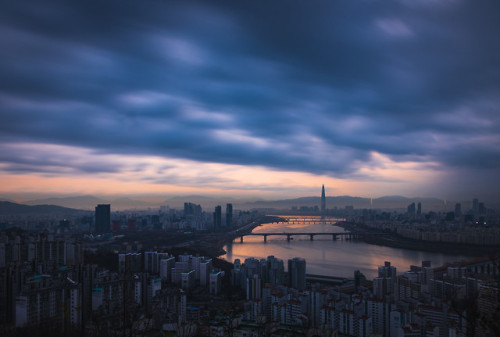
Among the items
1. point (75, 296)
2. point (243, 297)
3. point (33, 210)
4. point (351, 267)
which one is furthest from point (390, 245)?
point (33, 210)

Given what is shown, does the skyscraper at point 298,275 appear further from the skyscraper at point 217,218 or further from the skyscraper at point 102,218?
the skyscraper at point 217,218

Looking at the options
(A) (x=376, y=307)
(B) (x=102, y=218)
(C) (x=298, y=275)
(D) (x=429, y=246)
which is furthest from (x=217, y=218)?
(A) (x=376, y=307)

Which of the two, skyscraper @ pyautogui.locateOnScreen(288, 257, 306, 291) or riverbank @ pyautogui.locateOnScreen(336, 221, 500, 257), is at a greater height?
skyscraper @ pyautogui.locateOnScreen(288, 257, 306, 291)

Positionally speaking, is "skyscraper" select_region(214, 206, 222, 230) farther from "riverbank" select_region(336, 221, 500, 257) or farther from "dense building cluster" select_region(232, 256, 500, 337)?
"dense building cluster" select_region(232, 256, 500, 337)

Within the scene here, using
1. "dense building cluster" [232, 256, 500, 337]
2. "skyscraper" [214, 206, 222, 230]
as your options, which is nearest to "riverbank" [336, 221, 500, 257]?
"dense building cluster" [232, 256, 500, 337]

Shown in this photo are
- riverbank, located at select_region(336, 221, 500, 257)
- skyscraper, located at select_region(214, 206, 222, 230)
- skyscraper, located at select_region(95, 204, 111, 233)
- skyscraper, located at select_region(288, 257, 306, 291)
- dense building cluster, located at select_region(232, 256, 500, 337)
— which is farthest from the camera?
skyscraper, located at select_region(214, 206, 222, 230)

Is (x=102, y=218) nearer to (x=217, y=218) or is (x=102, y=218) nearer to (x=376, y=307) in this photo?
(x=217, y=218)

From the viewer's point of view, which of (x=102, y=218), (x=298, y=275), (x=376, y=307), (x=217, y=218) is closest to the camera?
(x=376, y=307)

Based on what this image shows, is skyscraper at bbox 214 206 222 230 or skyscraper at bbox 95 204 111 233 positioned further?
skyscraper at bbox 214 206 222 230

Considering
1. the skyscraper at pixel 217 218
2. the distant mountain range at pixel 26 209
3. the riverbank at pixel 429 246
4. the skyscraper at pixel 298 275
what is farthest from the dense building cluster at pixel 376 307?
the skyscraper at pixel 217 218
